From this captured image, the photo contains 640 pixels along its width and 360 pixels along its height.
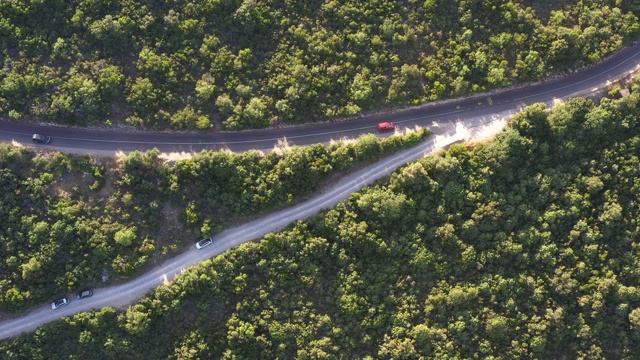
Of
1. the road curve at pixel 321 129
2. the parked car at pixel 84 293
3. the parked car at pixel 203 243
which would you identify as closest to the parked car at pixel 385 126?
the road curve at pixel 321 129

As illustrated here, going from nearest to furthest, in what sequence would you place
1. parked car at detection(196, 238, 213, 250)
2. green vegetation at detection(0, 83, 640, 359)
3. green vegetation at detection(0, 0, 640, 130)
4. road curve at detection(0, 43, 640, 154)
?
green vegetation at detection(0, 83, 640, 359) < parked car at detection(196, 238, 213, 250) < green vegetation at detection(0, 0, 640, 130) < road curve at detection(0, 43, 640, 154)

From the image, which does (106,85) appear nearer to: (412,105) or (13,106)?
(13,106)

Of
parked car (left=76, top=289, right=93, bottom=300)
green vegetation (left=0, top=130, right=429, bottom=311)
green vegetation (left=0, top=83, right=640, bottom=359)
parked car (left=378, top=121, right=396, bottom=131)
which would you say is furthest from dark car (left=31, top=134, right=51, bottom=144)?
parked car (left=378, top=121, right=396, bottom=131)

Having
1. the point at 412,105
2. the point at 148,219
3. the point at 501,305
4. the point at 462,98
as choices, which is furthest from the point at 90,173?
the point at 501,305

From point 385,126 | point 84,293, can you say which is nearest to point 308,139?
point 385,126

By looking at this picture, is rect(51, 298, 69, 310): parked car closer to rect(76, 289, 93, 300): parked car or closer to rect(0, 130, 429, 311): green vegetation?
rect(0, 130, 429, 311): green vegetation

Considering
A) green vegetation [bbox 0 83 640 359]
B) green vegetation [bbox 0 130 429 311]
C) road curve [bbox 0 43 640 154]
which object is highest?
road curve [bbox 0 43 640 154]
